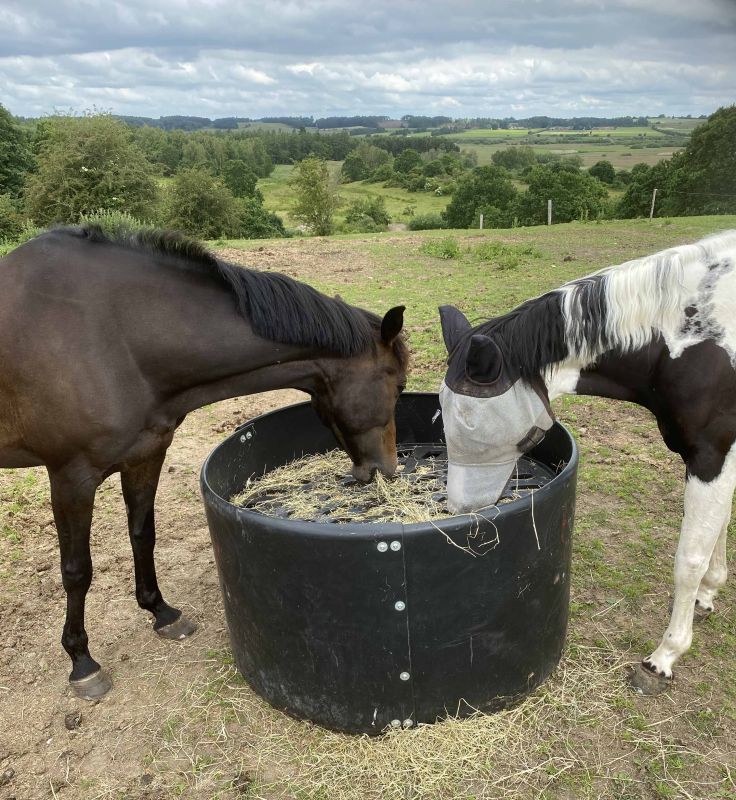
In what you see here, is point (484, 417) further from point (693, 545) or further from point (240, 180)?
point (240, 180)

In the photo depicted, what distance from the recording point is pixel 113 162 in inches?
1014

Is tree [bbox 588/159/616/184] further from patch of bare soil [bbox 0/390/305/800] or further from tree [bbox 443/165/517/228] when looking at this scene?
patch of bare soil [bbox 0/390/305/800]

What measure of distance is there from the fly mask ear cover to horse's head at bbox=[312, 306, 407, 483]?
0.40 meters

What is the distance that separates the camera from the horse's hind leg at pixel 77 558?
249cm

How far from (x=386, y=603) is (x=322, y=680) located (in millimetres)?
491

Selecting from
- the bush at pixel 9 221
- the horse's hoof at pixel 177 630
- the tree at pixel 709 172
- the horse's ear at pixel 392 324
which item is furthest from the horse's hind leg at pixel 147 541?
the tree at pixel 709 172

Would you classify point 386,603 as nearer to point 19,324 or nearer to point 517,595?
point 517,595

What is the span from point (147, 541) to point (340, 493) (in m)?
1.04

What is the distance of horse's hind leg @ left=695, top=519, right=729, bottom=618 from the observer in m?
3.02

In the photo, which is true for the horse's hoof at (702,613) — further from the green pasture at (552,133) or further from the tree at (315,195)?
the green pasture at (552,133)

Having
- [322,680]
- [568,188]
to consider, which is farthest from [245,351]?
→ [568,188]

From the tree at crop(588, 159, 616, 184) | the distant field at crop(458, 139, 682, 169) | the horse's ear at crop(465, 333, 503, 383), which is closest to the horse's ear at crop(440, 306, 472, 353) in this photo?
the horse's ear at crop(465, 333, 503, 383)

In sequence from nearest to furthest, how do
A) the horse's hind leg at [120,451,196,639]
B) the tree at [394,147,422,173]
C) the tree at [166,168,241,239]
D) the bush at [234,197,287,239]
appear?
the horse's hind leg at [120,451,196,639] < the tree at [166,168,241,239] < the bush at [234,197,287,239] < the tree at [394,147,422,173]

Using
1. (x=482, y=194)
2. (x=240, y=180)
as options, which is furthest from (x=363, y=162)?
(x=482, y=194)
